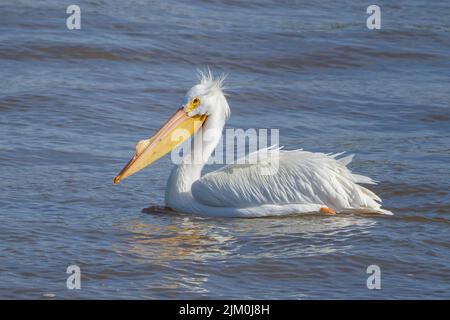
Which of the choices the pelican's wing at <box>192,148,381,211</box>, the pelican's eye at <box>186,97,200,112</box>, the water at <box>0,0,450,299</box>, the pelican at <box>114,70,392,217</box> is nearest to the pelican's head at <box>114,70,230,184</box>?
the pelican's eye at <box>186,97,200,112</box>

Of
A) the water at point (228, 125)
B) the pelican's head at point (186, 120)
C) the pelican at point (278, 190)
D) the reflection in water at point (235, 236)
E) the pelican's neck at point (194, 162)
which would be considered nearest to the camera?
the water at point (228, 125)

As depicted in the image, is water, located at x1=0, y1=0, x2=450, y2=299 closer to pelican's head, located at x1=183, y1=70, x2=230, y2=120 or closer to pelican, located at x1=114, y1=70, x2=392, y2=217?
pelican, located at x1=114, y1=70, x2=392, y2=217

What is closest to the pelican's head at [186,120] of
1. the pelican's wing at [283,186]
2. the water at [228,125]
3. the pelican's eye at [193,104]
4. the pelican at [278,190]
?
the pelican's eye at [193,104]

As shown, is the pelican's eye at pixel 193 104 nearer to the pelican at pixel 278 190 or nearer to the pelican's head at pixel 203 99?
the pelican's head at pixel 203 99

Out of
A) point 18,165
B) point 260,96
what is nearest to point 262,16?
point 260,96

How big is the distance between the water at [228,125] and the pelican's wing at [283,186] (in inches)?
6.3

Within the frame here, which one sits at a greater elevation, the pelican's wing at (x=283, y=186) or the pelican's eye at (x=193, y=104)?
the pelican's eye at (x=193, y=104)

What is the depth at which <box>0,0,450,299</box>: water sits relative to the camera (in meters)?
5.76

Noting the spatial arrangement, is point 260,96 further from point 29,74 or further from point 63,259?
point 63,259

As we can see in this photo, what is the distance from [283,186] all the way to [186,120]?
36.2 inches

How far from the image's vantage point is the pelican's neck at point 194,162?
7168mm

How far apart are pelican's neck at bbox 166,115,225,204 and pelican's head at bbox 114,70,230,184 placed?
0.19 ft

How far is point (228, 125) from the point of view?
373 inches

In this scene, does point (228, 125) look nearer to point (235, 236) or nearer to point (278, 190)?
point (278, 190)
